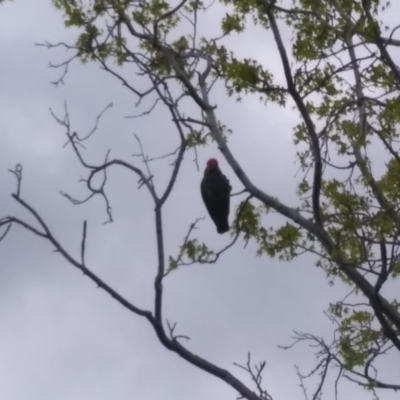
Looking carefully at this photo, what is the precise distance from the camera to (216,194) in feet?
30.6

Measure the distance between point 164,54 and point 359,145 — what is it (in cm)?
194

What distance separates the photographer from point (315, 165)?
22.8 ft

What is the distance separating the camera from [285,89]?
700 cm

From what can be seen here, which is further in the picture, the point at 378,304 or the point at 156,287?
the point at 378,304

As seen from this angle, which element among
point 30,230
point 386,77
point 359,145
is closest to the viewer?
point 30,230

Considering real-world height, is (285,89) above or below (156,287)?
above

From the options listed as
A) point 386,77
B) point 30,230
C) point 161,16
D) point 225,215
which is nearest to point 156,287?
point 30,230

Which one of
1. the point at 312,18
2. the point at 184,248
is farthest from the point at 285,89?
the point at 312,18

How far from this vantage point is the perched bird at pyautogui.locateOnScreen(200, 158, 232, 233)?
927 centimetres

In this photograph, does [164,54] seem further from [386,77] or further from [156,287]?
[156,287]

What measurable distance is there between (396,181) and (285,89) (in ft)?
5.71

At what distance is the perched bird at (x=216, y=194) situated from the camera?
365 inches

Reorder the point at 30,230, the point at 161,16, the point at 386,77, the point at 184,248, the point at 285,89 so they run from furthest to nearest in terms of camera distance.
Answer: the point at 386,77 < the point at 161,16 < the point at 285,89 < the point at 184,248 < the point at 30,230

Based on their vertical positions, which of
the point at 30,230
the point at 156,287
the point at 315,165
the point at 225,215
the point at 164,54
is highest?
the point at 164,54
